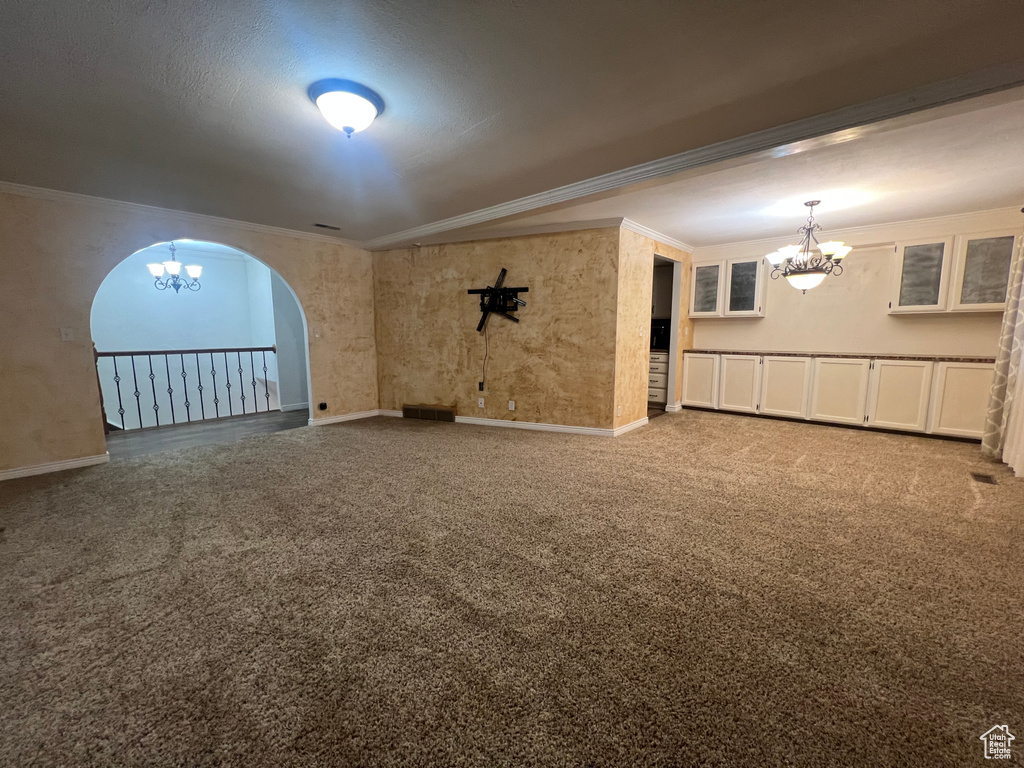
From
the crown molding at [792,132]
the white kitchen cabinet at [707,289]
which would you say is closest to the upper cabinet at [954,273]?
the white kitchen cabinet at [707,289]

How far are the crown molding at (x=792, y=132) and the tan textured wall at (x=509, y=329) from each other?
101 cm

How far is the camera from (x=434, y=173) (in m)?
3.16

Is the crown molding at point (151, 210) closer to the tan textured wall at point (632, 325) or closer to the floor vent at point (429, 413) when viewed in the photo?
the floor vent at point (429, 413)

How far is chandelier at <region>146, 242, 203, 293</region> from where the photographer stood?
19.6ft

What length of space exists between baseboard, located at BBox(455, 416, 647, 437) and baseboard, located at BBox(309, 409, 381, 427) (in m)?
1.43

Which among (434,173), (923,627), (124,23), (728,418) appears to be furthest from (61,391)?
(728,418)

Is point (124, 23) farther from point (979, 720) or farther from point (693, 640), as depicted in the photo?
point (979, 720)

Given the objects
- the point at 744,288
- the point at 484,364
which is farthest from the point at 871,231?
the point at 484,364

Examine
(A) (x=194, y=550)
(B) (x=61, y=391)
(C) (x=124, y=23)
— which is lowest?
(A) (x=194, y=550)

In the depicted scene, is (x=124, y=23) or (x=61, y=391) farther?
(x=61, y=391)

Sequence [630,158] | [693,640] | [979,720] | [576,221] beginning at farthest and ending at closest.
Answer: [576,221] < [630,158] < [693,640] < [979,720]

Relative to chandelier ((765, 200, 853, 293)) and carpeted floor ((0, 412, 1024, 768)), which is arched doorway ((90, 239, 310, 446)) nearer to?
carpeted floor ((0, 412, 1024, 768))

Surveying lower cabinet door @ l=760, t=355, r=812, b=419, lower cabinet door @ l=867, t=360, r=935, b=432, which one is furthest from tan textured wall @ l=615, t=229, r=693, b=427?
lower cabinet door @ l=867, t=360, r=935, b=432

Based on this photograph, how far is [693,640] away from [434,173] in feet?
11.1
